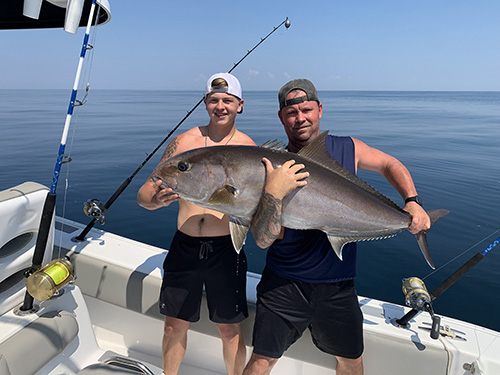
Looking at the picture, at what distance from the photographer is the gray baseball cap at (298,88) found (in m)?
2.35

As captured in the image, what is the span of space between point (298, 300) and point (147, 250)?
1896mm

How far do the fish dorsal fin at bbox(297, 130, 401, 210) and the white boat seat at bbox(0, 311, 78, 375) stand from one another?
6.75 feet

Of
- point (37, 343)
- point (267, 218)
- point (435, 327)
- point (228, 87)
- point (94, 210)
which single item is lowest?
point (37, 343)

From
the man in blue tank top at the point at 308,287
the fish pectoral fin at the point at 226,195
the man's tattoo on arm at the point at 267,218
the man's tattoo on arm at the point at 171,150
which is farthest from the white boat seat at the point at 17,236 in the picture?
the man in blue tank top at the point at 308,287

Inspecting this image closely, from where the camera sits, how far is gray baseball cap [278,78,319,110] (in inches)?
92.5

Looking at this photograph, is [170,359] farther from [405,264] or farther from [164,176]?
[405,264]

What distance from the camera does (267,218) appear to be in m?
1.99

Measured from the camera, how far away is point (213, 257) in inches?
105

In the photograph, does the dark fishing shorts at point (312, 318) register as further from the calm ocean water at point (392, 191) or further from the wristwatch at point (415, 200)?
the calm ocean water at point (392, 191)

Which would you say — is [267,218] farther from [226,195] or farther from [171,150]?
[171,150]

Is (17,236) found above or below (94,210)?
above

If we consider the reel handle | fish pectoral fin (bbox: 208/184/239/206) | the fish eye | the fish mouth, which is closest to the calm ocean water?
the fish mouth

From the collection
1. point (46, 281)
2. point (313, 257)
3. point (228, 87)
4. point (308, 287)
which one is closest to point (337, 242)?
point (313, 257)

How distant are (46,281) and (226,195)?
129cm
